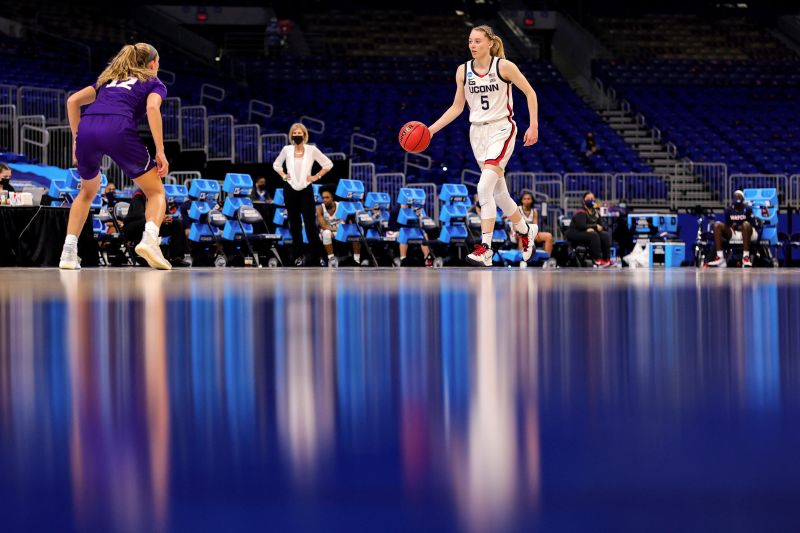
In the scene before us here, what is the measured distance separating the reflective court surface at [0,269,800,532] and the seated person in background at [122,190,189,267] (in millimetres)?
10162

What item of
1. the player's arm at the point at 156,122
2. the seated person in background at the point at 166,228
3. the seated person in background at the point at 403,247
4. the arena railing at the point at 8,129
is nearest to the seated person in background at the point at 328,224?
the seated person in background at the point at 403,247

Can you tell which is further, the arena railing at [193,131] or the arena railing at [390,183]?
the arena railing at [193,131]

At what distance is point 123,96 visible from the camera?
8117 mm

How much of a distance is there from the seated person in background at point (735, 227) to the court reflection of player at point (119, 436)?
14.8 metres

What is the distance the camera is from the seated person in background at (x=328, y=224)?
14820 mm

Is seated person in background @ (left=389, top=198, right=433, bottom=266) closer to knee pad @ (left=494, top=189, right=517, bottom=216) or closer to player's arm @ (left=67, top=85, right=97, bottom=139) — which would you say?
knee pad @ (left=494, top=189, right=517, bottom=216)

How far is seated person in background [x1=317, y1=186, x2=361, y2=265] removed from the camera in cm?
1482

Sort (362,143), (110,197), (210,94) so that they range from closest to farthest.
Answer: (110,197) < (362,143) < (210,94)

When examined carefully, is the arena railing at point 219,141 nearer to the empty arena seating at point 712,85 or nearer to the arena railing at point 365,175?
the arena railing at point 365,175

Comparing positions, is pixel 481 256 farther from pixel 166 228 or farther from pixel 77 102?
pixel 166 228

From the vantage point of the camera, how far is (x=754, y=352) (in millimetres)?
2270

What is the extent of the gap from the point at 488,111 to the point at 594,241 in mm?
6887

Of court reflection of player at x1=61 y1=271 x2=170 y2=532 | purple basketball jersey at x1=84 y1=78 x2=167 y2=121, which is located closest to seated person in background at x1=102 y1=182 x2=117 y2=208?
purple basketball jersey at x1=84 y1=78 x2=167 y2=121

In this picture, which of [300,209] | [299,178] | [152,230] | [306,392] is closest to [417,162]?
[300,209]
